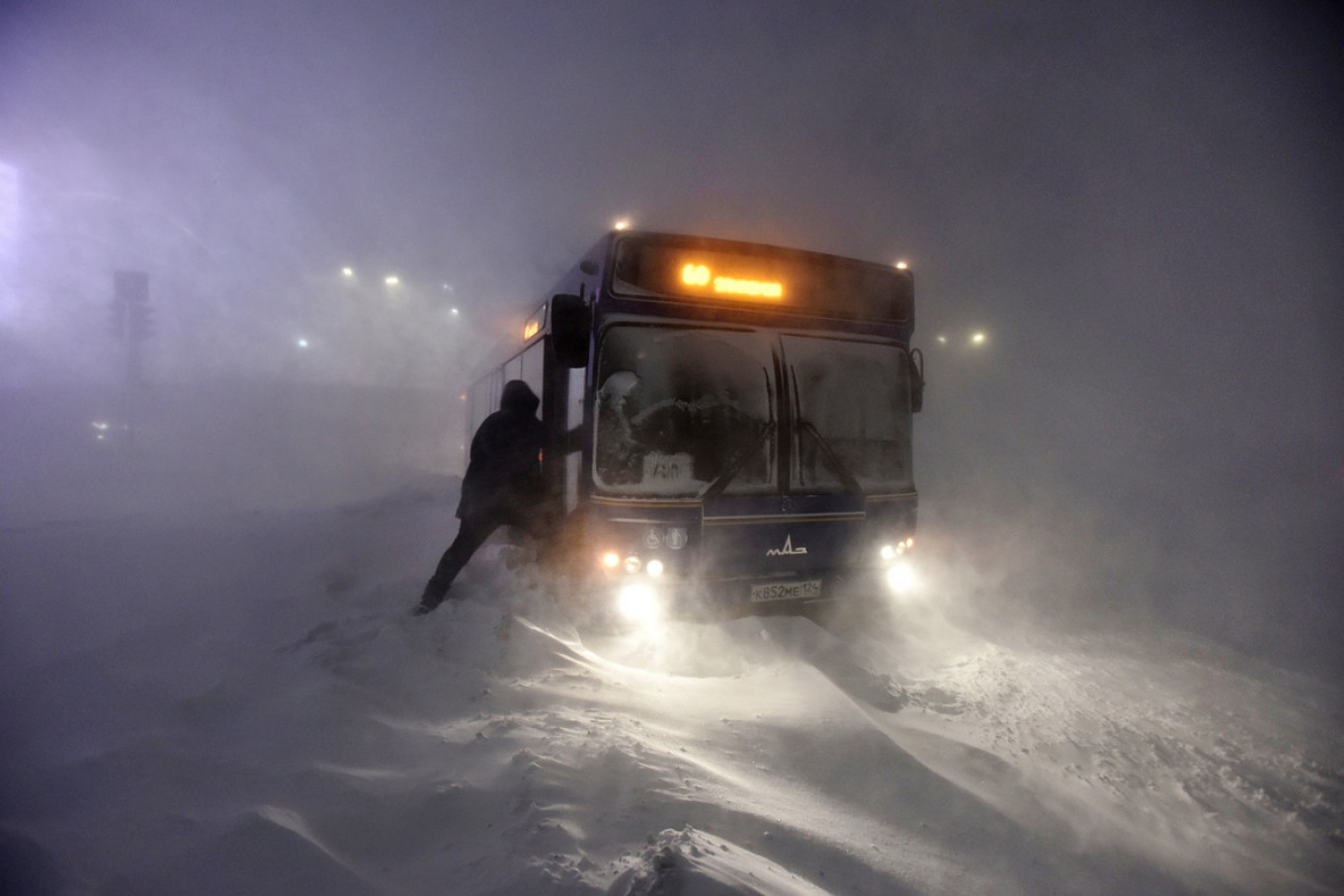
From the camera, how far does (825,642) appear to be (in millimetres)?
4594

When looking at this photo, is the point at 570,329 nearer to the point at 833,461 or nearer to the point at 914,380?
the point at 833,461

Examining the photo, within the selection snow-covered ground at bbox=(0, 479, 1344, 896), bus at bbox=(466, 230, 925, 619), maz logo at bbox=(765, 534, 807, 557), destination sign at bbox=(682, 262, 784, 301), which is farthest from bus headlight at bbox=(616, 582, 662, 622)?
destination sign at bbox=(682, 262, 784, 301)

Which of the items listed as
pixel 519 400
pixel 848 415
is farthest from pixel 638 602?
pixel 848 415

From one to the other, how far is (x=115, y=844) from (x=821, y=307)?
197 inches

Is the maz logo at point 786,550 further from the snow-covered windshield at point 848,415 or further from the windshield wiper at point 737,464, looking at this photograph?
the windshield wiper at point 737,464

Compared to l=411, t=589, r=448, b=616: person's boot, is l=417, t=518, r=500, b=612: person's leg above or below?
above

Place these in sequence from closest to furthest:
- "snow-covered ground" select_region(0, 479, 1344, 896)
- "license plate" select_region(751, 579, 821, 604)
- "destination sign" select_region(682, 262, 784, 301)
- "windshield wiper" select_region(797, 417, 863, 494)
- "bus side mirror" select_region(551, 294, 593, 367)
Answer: "snow-covered ground" select_region(0, 479, 1344, 896) < "bus side mirror" select_region(551, 294, 593, 367) < "destination sign" select_region(682, 262, 784, 301) < "license plate" select_region(751, 579, 821, 604) < "windshield wiper" select_region(797, 417, 863, 494)

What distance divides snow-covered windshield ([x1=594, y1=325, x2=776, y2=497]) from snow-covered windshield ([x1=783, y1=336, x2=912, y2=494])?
0.31 meters

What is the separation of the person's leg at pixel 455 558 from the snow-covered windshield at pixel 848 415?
8.71 feet

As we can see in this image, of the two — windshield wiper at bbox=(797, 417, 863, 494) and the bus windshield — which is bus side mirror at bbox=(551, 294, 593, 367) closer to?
the bus windshield

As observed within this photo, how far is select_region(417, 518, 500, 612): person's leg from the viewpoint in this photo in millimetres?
4535

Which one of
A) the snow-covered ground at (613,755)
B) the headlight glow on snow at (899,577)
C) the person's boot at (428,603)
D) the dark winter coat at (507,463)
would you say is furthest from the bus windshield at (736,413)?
the person's boot at (428,603)

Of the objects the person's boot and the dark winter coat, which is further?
the dark winter coat

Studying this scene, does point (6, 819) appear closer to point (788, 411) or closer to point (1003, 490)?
point (788, 411)
